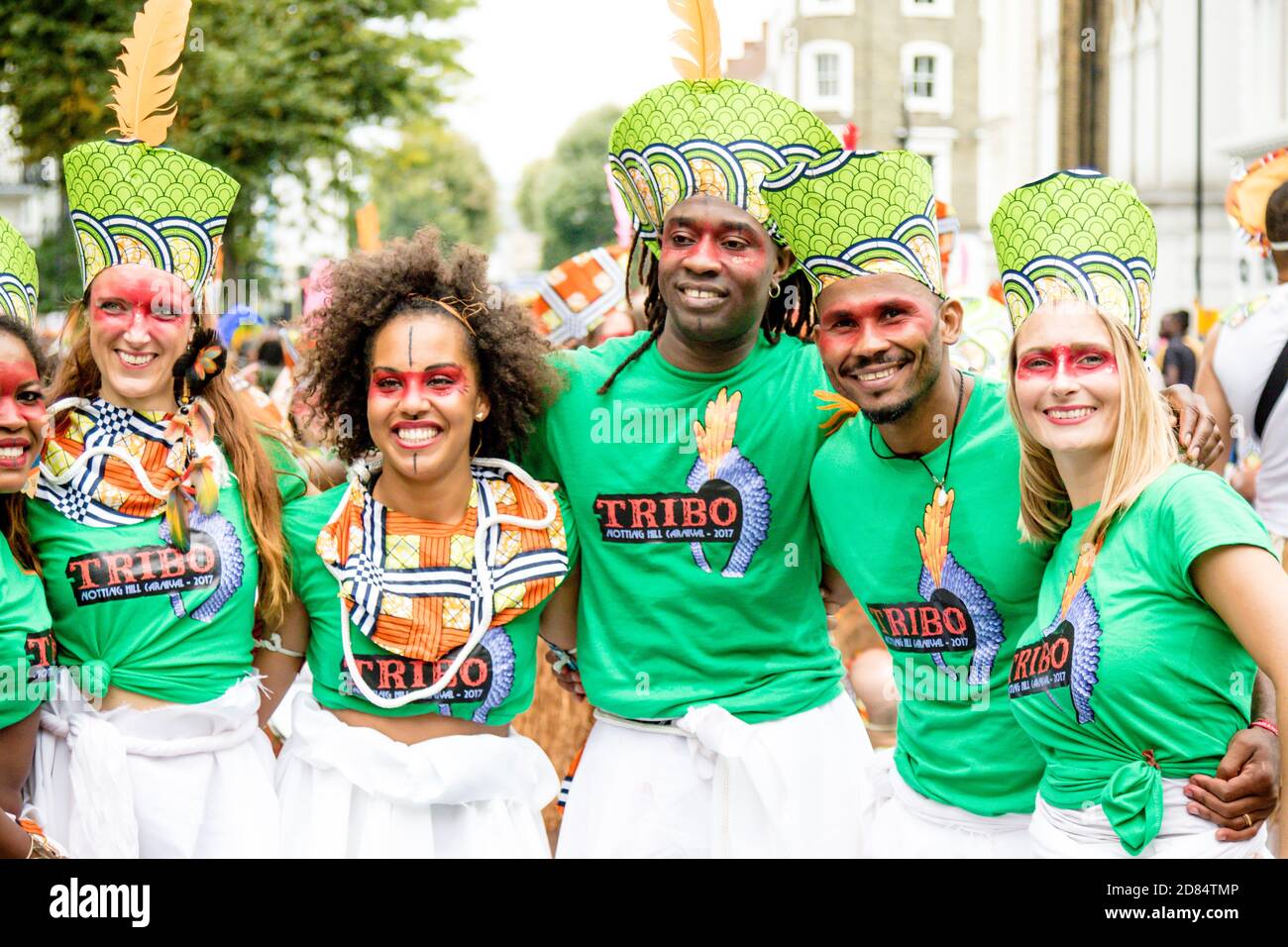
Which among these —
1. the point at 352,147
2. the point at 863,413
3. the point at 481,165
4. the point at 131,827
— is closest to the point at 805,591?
the point at 863,413

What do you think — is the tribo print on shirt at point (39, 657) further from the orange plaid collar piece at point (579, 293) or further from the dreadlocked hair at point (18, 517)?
the orange plaid collar piece at point (579, 293)

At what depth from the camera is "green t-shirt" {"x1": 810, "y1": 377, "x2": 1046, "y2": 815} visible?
3338 millimetres

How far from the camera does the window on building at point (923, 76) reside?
1629 inches

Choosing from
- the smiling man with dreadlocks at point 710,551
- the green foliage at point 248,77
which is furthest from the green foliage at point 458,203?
the smiling man with dreadlocks at point 710,551

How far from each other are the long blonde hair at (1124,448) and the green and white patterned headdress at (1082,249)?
0.08m

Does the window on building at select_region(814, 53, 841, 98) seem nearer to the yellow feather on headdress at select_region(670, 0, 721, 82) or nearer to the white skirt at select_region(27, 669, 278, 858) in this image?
the yellow feather on headdress at select_region(670, 0, 721, 82)

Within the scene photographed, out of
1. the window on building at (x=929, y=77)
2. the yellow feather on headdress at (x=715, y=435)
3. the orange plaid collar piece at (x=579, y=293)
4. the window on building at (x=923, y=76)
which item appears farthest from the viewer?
the window on building at (x=923, y=76)

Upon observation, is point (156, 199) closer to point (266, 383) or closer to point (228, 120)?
A: point (266, 383)

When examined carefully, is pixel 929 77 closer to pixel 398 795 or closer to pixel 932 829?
pixel 932 829

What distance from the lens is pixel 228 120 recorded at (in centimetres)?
1465

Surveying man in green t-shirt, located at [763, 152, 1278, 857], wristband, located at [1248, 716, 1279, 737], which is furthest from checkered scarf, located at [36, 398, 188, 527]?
wristband, located at [1248, 716, 1279, 737]

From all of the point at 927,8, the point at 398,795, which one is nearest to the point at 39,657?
the point at 398,795

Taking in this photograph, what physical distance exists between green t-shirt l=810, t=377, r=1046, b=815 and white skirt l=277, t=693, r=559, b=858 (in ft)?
3.09

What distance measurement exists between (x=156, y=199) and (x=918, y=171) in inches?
74.9
